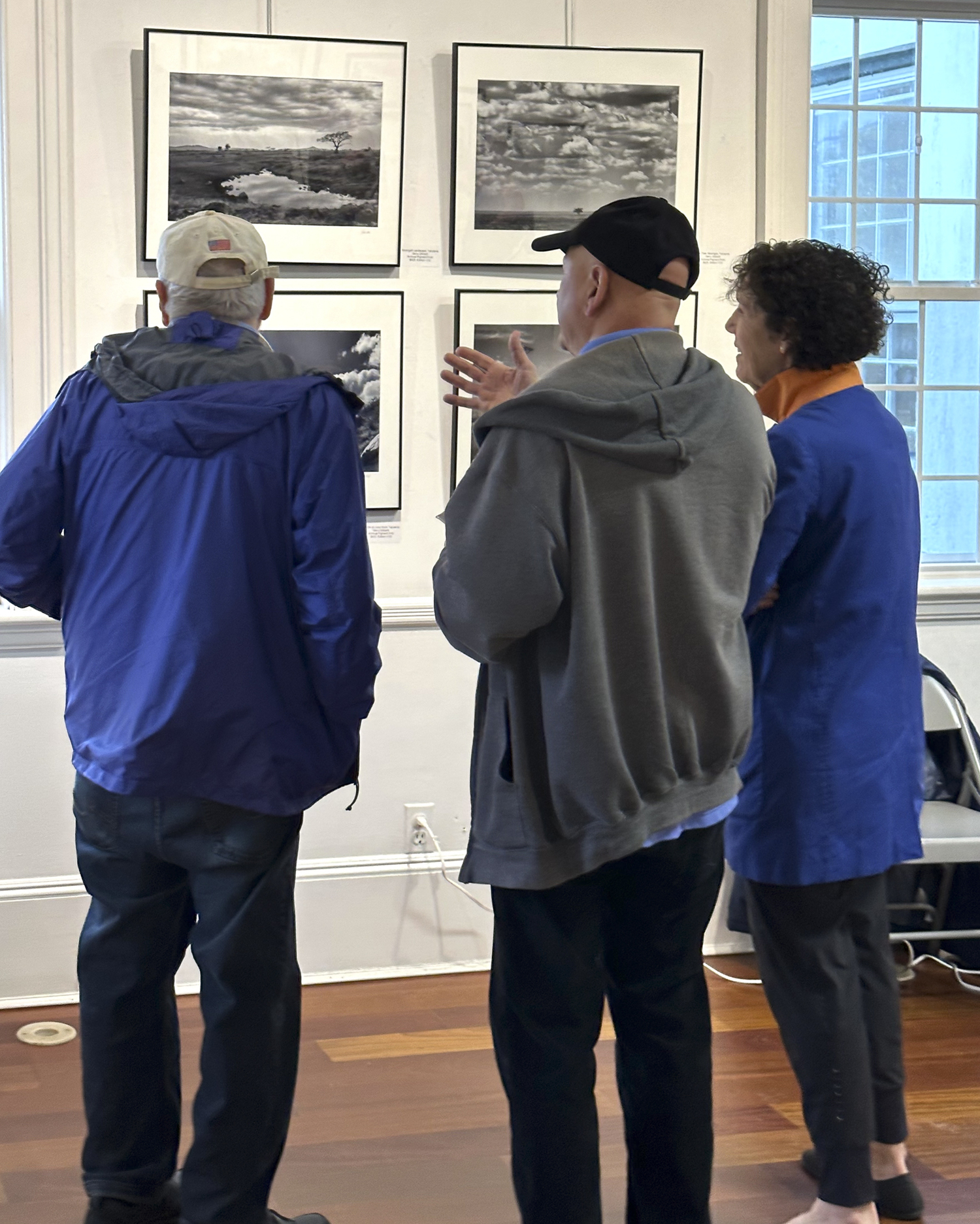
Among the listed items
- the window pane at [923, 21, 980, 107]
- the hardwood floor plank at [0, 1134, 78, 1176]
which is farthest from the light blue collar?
the window pane at [923, 21, 980, 107]

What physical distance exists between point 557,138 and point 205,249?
6.70 feet

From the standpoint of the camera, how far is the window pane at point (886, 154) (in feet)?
15.2

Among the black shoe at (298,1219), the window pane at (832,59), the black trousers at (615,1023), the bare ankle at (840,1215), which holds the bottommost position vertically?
the black shoe at (298,1219)

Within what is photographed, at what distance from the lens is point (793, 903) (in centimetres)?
238

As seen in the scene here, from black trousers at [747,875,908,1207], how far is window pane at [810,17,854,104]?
3.15 metres

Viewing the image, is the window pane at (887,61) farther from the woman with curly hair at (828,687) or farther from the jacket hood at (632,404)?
the jacket hood at (632,404)

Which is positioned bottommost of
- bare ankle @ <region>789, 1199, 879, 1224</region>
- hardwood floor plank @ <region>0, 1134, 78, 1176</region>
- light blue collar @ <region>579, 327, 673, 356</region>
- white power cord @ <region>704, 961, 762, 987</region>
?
white power cord @ <region>704, 961, 762, 987</region>

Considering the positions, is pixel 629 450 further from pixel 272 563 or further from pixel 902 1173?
pixel 902 1173

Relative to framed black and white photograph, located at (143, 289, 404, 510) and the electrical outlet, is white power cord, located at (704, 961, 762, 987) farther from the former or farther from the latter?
framed black and white photograph, located at (143, 289, 404, 510)

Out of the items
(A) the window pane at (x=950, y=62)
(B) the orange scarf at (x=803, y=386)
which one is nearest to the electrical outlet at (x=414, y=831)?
(B) the orange scarf at (x=803, y=386)

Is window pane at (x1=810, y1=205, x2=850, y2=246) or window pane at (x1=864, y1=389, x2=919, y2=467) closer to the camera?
window pane at (x1=810, y1=205, x2=850, y2=246)

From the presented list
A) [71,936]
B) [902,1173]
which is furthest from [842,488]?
[71,936]

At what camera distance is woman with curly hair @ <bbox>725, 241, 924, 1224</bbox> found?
7.53 feet

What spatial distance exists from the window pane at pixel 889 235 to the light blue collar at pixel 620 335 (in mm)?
3068
